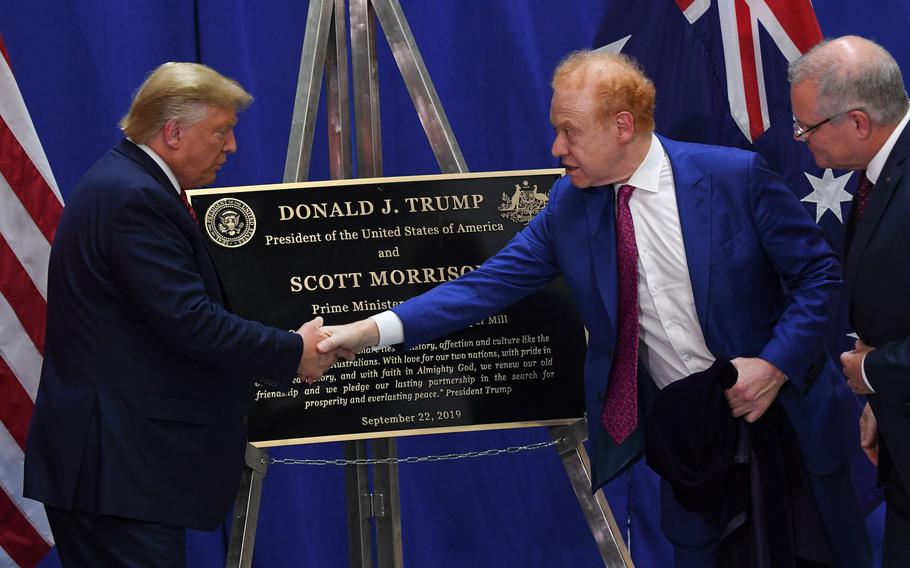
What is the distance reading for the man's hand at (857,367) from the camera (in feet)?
9.06

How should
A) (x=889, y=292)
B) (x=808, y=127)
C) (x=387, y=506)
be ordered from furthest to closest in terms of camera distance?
(x=387, y=506), (x=808, y=127), (x=889, y=292)

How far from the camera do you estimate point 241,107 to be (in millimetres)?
3408

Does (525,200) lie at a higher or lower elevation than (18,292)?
higher

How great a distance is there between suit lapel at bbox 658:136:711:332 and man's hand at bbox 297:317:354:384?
1.11m

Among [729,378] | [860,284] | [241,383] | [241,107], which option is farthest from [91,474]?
[860,284]

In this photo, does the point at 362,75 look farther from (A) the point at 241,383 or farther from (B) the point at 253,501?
(B) the point at 253,501

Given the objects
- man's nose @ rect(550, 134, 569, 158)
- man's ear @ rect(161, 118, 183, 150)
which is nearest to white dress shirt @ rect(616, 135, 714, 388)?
man's nose @ rect(550, 134, 569, 158)

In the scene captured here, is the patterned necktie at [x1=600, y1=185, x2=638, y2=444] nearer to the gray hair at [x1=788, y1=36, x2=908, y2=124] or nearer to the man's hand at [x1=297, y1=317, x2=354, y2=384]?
the gray hair at [x1=788, y1=36, x2=908, y2=124]

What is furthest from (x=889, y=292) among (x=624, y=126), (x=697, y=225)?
(x=624, y=126)

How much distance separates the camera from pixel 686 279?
123 inches

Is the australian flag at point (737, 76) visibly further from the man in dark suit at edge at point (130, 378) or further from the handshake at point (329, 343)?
the man in dark suit at edge at point (130, 378)

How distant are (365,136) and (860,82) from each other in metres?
1.62

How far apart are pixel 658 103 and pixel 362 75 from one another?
1170mm

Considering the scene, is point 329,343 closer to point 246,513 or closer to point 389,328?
point 389,328
